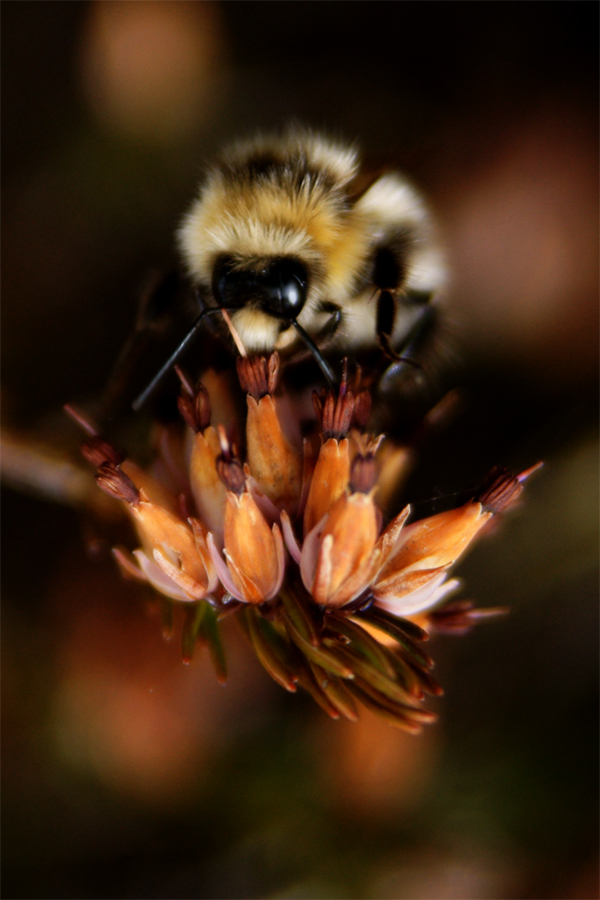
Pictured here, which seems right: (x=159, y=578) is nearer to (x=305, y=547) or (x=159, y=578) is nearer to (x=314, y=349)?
(x=305, y=547)

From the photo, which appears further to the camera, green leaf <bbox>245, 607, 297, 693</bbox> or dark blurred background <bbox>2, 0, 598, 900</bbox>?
dark blurred background <bbox>2, 0, 598, 900</bbox>

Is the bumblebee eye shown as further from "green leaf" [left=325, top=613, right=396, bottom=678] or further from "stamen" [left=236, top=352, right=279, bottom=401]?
"green leaf" [left=325, top=613, right=396, bottom=678]

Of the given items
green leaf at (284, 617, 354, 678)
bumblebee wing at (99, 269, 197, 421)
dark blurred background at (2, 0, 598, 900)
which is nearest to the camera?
green leaf at (284, 617, 354, 678)

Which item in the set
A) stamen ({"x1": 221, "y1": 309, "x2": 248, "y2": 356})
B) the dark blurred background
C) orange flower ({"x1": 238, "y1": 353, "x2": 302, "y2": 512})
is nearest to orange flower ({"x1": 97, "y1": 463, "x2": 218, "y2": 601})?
orange flower ({"x1": 238, "y1": 353, "x2": 302, "y2": 512})

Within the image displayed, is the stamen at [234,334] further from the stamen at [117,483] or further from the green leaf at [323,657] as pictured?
the green leaf at [323,657]

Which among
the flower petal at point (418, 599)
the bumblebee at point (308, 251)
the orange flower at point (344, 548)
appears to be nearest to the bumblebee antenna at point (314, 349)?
the bumblebee at point (308, 251)

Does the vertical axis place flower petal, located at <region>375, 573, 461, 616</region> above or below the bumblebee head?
below

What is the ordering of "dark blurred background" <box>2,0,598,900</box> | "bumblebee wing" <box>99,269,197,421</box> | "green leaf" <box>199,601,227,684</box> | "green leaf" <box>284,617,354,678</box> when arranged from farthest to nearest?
1. "dark blurred background" <box>2,0,598,900</box>
2. "bumblebee wing" <box>99,269,197,421</box>
3. "green leaf" <box>199,601,227,684</box>
4. "green leaf" <box>284,617,354,678</box>

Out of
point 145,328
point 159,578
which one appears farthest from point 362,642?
point 145,328
